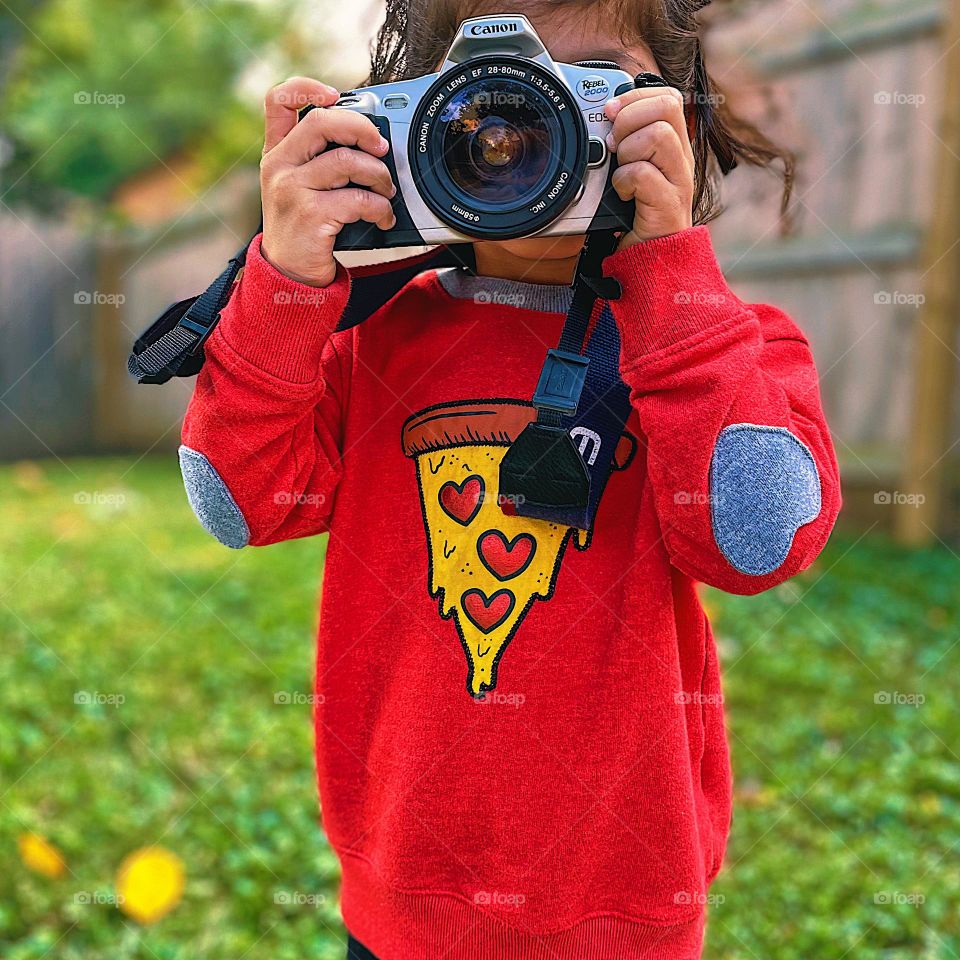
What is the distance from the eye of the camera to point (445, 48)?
1045 mm

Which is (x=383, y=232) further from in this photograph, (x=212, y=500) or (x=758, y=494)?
(x=758, y=494)

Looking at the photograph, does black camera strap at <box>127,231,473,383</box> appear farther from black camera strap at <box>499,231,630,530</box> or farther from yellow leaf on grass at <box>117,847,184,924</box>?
yellow leaf on grass at <box>117,847,184,924</box>

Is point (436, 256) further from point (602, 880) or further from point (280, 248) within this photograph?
point (602, 880)

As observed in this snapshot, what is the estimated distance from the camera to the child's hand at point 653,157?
2.96 feet

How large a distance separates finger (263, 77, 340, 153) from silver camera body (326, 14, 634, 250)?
0.06ft

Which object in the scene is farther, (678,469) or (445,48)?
(445,48)

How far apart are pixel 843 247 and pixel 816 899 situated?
→ 2763mm

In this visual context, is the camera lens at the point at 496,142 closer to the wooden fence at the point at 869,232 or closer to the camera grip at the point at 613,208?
the camera grip at the point at 613,208

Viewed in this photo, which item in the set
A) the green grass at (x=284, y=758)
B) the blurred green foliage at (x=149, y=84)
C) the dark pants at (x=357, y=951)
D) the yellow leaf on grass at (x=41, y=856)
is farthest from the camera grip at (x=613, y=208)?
the blurred green foliage at (x=149, y=84)

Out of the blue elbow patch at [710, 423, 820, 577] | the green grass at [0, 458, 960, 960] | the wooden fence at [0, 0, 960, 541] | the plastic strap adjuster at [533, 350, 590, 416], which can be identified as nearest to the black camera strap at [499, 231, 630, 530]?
the plastic strap adjuster at [533, 350, 590, 416]

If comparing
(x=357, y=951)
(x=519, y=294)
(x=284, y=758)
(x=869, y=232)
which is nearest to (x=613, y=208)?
(x=519, y=294)

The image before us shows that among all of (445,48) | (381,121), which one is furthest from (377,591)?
(445,48)

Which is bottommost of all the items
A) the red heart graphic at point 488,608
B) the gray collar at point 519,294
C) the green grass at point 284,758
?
the green grass at point 284,758

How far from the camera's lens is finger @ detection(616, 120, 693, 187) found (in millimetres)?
902
